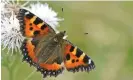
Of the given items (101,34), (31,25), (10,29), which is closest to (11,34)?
(10,29)

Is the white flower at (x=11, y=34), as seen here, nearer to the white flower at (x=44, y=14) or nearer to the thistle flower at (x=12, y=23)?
the thistle flower at (x=12, y=23)

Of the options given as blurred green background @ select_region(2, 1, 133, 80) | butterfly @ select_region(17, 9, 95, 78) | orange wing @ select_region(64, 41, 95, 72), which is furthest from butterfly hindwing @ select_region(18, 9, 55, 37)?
blurred green background @ select_region(2, 1, 133, 80)

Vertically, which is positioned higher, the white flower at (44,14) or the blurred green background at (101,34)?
the white flower at (44,14)

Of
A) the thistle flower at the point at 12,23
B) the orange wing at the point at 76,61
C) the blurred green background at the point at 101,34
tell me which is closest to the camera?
the orange wing at the point at 76,61

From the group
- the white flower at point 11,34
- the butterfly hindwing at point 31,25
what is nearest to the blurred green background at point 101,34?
the white flower at point 11,34

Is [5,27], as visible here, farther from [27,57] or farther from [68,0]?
[68,0]

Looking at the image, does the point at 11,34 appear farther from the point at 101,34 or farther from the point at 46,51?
the point at 101,34

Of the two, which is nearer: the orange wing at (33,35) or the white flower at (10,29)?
the orange wing at (33,35)
